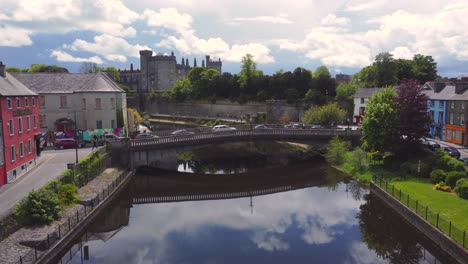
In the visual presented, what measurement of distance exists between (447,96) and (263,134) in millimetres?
34915

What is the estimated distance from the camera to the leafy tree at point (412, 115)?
49.2 m

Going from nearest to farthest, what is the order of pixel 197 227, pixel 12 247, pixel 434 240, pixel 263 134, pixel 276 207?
pixel 12 247 → pixel 434 240 → pixel 197 227 → pixel 276 207 → pixel 263 134

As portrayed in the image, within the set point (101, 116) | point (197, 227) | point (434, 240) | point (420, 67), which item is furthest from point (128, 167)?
point (420, 67)

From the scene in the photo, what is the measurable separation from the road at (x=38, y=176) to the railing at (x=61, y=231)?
3.84 m

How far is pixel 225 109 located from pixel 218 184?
63073mm

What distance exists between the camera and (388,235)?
32.9 meters

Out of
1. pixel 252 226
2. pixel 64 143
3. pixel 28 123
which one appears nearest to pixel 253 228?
pixel 252 226

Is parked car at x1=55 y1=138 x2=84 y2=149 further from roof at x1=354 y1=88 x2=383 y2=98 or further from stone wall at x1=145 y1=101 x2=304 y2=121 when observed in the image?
roof at x1=354 y1=88 x2=383 y2=98

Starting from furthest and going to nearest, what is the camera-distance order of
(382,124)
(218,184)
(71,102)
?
(71,102) < (218,184) < (382,124)

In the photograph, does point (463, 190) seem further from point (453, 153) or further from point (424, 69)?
point (424, 69)

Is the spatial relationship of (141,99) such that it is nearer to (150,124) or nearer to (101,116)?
(150,124)

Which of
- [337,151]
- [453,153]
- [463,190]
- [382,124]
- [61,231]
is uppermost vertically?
[382,124]

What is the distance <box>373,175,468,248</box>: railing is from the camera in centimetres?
2678

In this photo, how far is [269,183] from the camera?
53812mm
